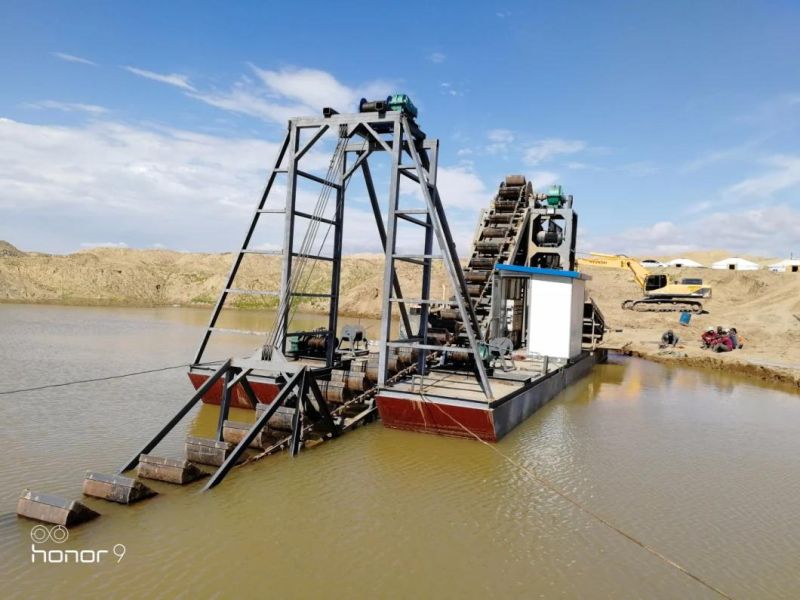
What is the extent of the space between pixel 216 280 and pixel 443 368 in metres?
62.6

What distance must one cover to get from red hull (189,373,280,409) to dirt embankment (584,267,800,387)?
800 inches

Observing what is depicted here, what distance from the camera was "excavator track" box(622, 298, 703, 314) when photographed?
41.9 m

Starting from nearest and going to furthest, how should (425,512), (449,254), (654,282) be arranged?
1. (425,512)
2. (449,254)
3. (654,282)

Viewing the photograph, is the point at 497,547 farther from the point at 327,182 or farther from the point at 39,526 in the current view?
the point at 327,182

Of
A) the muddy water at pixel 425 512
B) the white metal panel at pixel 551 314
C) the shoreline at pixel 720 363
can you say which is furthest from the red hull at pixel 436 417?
→ the shoreline at pixel 720 363

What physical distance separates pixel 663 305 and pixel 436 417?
37.3 meters

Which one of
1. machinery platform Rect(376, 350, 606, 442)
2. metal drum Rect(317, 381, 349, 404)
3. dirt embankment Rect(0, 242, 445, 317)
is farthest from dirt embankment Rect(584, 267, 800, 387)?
metal drum Rect(317, 381, 349, 404)

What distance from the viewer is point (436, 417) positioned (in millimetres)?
11602

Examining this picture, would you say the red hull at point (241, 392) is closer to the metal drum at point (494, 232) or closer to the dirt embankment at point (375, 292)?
the metal drum at point (494, 232)

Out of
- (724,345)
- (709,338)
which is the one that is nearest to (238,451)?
(724,345)

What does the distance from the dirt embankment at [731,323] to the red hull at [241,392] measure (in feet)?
66.7

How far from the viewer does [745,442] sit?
1327 cm

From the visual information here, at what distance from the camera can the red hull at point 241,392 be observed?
13.1m

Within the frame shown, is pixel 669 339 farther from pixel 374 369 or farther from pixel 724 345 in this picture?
pixel 374 369
